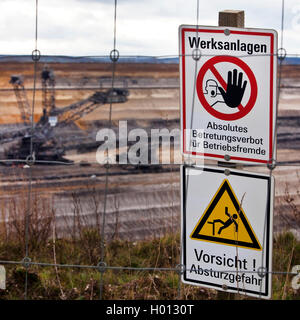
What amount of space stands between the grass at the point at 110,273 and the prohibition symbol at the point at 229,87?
1.03 meters

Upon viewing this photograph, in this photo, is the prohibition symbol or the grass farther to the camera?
the grass

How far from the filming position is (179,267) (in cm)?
355

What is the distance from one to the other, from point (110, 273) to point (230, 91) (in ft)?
6.38

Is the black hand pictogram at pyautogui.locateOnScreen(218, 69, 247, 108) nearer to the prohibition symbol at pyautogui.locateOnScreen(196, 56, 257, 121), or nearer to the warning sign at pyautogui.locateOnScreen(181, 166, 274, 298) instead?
the prohibition symbol at pyautogui.locateOnScreen(196, 56, 257, 121)

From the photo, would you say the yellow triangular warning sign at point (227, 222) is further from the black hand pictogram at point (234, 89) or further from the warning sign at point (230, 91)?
the black hand pictogram at point (234, 89)

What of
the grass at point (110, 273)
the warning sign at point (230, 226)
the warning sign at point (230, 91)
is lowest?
the grass at point (110, 273)

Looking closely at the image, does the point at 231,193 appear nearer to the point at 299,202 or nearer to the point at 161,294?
the point at 161,294

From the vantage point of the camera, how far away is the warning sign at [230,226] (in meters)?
3.44

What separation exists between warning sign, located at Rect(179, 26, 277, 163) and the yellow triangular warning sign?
0.21 metres

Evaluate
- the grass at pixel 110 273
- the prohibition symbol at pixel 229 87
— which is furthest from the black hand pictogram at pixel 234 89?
the grass at pixel 110 273

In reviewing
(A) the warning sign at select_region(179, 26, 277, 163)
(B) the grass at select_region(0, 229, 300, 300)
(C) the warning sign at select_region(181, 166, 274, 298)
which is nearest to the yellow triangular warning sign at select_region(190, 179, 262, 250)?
(C) the warning sign at select_region(181, 166, 274, 298)

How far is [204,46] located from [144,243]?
2.59m

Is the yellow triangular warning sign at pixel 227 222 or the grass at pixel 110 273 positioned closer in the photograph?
the yellow triangular warning sign at pixel 227 222

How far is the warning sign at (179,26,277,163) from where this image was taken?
3.40 meters
